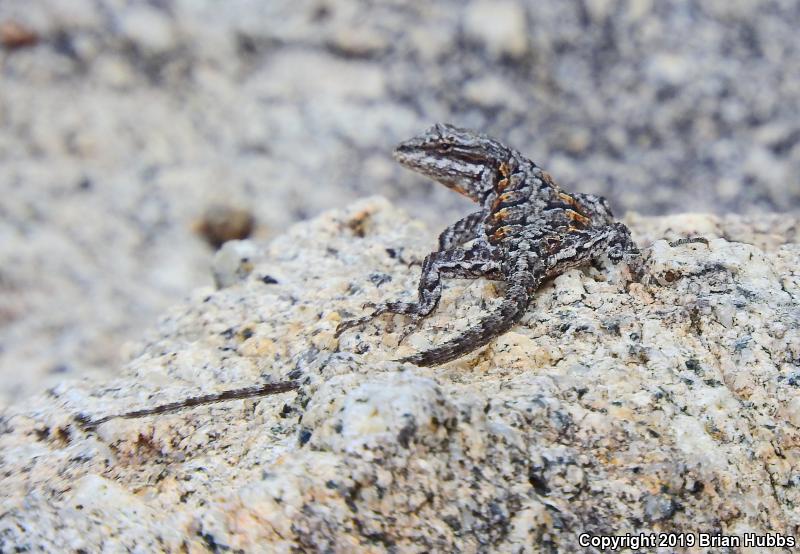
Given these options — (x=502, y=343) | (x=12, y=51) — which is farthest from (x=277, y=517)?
(x=12, y=51)

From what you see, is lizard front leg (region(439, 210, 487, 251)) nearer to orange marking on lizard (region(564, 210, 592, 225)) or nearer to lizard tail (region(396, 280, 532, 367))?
orange marking on lizard (region(564, 210, 592, 225))

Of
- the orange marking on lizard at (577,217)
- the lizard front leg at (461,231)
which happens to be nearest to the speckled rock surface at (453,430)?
the lizard front leg at (461,231)

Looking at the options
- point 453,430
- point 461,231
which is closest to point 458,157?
point 461,231

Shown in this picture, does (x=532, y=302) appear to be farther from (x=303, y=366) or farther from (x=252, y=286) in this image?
(x=252, y=286)

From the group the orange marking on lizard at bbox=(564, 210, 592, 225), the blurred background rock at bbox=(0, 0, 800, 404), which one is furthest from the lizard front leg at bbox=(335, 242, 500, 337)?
the blurred background rock at bbox=(0, 0, 800, 404)

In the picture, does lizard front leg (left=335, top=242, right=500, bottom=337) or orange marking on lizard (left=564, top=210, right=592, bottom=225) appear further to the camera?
orange marking on lizard (left=564, top=210, right=592, bottom=225)
